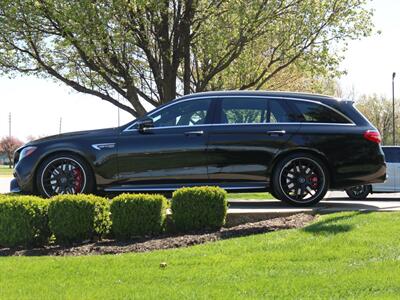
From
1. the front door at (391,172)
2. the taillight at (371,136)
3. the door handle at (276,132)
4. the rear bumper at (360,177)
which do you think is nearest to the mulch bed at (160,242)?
the rear bumper at (360,177)

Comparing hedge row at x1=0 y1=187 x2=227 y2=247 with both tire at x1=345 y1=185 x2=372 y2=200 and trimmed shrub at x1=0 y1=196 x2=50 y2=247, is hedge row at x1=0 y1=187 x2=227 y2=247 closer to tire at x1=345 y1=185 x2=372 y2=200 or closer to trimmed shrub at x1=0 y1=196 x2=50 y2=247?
trimmed shrub at x1=0 y1=196 x2=50 y2=247

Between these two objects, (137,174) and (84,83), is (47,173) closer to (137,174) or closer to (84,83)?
(137,174)

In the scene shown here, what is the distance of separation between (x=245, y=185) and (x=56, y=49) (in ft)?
38.6

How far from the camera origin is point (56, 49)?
58.4 feet

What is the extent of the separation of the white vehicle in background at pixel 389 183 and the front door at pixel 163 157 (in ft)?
28.8

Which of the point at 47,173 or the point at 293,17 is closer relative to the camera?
the point at 47,173

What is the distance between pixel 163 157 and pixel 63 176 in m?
1.48

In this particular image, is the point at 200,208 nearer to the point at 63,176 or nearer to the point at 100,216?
the point at 100,216

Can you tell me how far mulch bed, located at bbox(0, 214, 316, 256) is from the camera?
5.95 m

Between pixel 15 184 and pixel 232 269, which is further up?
pixel 15 184

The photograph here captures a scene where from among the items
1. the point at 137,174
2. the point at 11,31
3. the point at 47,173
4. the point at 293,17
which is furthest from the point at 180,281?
the point at 293,17

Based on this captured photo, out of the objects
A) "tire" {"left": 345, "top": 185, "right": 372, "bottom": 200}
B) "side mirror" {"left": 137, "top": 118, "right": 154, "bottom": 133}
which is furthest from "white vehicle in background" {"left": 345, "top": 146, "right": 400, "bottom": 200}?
"side mirror" {"left": 137, "top": 118, "right": 154, "bottom": 133}

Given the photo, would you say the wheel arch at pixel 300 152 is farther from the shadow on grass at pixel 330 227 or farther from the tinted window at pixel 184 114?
the shadow on grass at pixel 330 227

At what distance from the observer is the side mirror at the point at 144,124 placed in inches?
312
